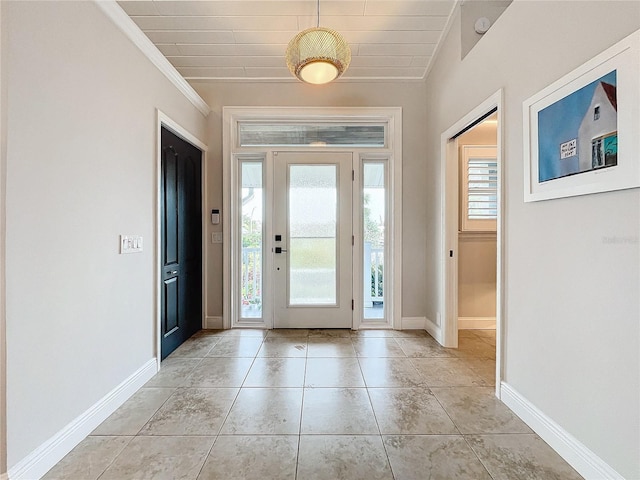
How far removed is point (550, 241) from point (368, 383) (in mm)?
1504

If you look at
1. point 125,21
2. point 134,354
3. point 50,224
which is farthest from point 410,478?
point 125,21

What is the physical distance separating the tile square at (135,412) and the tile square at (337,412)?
95 centimetres

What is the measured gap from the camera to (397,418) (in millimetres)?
1845

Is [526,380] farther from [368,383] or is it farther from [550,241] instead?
[368,383]

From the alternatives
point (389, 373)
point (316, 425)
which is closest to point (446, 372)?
point (389, 373)

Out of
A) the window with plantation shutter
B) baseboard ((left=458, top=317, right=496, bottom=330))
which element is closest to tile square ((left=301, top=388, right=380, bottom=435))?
baseboard ((left=458, top=317, right=496, bottom=330))

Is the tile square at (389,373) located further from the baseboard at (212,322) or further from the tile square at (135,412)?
the baseboard at (212,322)

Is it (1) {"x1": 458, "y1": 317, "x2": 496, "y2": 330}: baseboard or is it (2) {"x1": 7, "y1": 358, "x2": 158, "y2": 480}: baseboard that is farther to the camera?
(1) {"x1": 458, "y1": 317, "x2": 496, "y2": 330}: baseboard

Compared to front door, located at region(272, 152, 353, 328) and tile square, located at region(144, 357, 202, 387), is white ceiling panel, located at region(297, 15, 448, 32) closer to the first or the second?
front door, located at region(272, 152, 353, 328)

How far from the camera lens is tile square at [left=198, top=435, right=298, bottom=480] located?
1.42 metres

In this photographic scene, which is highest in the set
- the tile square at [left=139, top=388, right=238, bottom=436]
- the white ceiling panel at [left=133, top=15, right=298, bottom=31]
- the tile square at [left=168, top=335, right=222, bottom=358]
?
the white ceiling panel at [left=133, top=15, right=298, bottom=31]

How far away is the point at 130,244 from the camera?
2.13 meters

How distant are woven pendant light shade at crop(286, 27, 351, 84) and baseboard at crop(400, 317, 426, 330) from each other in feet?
8.71

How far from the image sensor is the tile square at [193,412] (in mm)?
1741
